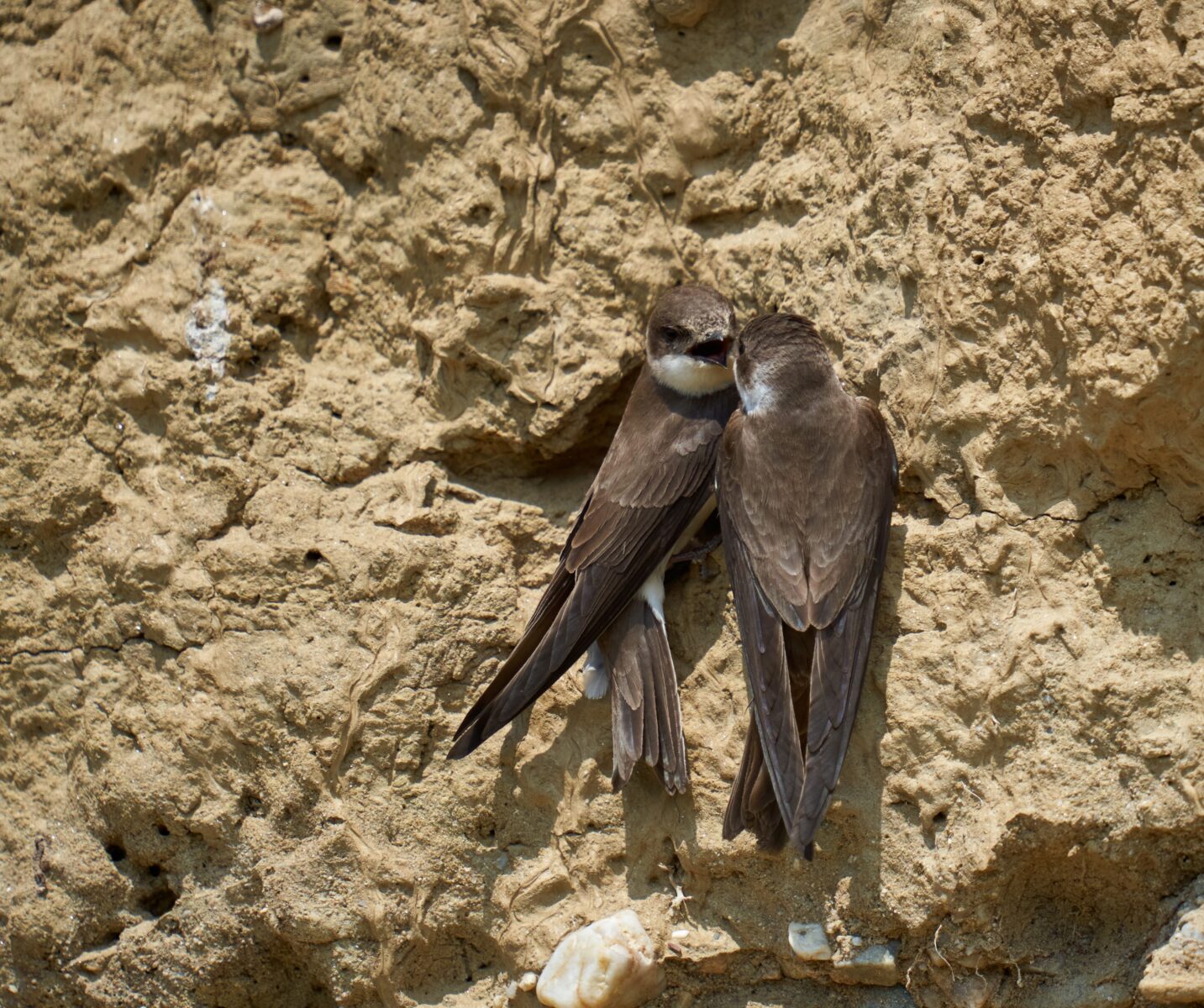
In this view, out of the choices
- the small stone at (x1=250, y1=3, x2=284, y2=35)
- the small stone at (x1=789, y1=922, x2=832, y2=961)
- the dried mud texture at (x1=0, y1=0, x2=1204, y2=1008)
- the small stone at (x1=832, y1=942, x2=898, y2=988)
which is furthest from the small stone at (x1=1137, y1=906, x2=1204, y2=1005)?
the small stone at (x1=250, y1=3, x2=284, y2=35)

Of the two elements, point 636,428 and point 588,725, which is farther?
point 636,428

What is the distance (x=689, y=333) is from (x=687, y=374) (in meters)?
0.12

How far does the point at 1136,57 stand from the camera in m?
2.15

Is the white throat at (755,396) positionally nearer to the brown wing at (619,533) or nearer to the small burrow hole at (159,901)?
the brown wing at (619,533)

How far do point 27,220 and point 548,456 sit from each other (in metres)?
1.23

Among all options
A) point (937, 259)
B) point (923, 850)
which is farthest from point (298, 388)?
point (923, 850)

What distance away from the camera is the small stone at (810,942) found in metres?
2.27

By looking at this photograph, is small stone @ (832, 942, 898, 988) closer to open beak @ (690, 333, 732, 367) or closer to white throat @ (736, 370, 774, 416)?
white throat @ (736, 370, 774, 416)

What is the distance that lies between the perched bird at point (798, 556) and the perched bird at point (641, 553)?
129mm

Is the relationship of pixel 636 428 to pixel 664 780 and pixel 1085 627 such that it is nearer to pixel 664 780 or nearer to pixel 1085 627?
pixel 664 780

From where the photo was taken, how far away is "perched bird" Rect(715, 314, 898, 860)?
88.6 inches

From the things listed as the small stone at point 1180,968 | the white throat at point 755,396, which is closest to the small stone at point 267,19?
the white throat at point 755,396

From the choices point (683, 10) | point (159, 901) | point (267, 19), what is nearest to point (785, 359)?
point (683, 10)

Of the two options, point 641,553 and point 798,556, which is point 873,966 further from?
point 641,553
